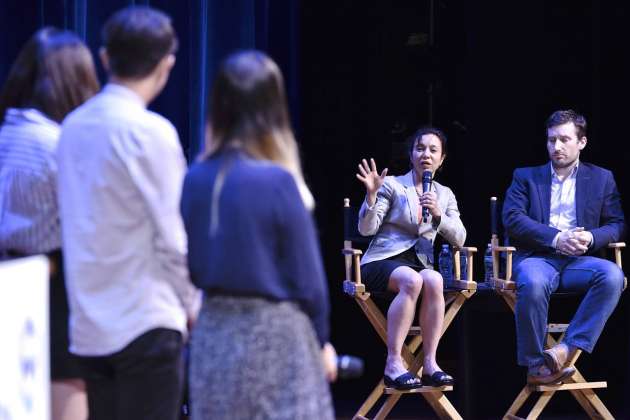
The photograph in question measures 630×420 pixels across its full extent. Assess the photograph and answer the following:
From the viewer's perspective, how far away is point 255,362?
75.9 inches

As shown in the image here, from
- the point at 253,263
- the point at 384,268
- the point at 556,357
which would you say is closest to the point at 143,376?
the point at 253,263

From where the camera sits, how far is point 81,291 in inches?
79.7

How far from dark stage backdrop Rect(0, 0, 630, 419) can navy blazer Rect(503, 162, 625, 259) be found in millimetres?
378

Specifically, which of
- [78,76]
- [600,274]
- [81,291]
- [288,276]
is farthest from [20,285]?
[600,274]

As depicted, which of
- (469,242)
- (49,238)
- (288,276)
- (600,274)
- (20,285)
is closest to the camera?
(20,285)

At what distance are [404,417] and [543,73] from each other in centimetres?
197

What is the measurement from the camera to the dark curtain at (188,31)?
12.6ft

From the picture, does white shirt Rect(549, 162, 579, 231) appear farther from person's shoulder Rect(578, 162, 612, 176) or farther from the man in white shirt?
the man in white shirt

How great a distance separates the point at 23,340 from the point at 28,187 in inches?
24.5

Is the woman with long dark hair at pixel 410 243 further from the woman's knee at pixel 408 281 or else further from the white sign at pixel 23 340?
the white sign at pixel 23 340

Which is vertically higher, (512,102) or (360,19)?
(360,19)

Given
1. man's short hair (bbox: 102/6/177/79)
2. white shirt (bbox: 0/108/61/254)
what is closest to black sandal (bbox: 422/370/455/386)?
white shirt (bbox: 0/108/61/254)

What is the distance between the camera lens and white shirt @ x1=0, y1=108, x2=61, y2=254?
85.6 inches

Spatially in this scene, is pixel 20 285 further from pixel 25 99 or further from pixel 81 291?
pixel 25 99
